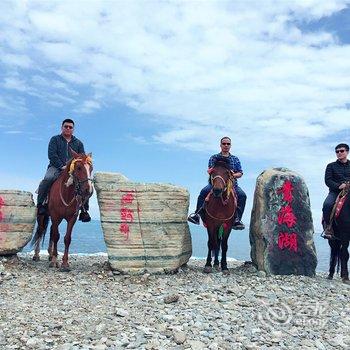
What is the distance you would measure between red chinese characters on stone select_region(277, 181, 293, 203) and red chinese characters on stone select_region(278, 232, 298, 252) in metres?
0.83

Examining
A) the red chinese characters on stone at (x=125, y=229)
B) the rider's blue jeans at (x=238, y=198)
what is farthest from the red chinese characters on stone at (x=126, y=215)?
the rider's blue jeans at (x=238, y=198)

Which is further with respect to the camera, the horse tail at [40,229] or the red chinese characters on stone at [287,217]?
the horse tail at [40,229]

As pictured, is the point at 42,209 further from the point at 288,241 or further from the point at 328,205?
the point at 328,205

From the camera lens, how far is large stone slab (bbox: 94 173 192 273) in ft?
36.7

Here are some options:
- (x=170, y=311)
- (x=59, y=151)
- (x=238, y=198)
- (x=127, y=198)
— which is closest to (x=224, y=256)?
(x=238, y=198)

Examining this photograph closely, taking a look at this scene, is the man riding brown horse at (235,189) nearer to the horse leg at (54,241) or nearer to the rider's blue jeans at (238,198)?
the rider's blue jeans at (238,198)

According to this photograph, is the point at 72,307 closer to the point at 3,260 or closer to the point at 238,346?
the point at 238,346

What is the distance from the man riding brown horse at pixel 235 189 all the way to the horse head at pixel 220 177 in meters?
0.32

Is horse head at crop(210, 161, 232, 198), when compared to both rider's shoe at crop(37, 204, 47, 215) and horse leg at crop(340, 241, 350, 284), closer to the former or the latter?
horse leg at crop(340, 241, 350, 284)

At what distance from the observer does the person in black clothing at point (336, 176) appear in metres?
11.8

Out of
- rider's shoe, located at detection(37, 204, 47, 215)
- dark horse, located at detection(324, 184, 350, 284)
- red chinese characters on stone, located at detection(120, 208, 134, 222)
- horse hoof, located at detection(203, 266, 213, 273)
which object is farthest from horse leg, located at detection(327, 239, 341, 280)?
rider's shoe, located at detection(37, 204, 47, 215)

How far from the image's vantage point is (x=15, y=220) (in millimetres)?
12516

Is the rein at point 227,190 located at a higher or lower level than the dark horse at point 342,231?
higher

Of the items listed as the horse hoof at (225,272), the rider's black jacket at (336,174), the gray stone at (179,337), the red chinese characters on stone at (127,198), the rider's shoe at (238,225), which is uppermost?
the rider's black jacket at (336,174)
